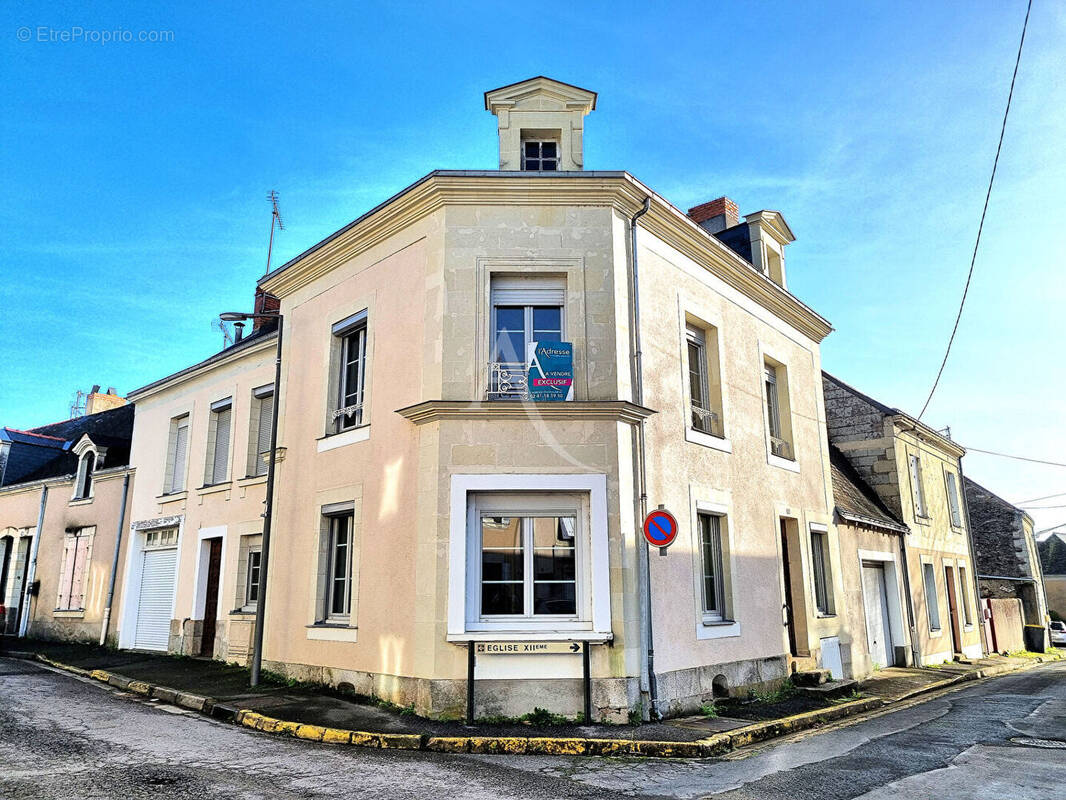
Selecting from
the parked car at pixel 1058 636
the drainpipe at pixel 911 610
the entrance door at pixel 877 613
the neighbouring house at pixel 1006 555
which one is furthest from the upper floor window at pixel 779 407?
the parked car at pixel 1058 636

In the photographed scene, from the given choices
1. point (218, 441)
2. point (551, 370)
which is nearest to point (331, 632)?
point (551, 370)

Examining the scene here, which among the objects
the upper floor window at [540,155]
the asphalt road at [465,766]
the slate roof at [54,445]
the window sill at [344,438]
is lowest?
the asphalt road at [465,766]

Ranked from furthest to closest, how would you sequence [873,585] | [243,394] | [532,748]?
[873,585] < [243,394] < [532,748]

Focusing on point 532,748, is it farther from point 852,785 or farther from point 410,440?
point 410,440

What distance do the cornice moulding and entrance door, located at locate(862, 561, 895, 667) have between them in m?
8.91

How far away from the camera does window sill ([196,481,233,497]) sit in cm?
1368

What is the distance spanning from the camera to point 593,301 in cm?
939

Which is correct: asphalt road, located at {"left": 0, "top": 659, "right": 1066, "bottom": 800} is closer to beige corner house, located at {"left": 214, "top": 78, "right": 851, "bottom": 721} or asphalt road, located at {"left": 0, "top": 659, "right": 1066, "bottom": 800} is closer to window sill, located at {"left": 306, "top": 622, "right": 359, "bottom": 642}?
beige corner house, located at {"left": 214, "top": 78, "right": 851, "bottom": 721}

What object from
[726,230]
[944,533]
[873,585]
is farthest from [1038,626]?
[726,230]

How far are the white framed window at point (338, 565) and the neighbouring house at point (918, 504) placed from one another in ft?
40.0

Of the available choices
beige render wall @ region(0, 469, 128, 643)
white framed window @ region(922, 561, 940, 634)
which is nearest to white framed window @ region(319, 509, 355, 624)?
beige render wall @ region(0, 469, 128, 643)

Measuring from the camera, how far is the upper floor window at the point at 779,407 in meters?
13.2

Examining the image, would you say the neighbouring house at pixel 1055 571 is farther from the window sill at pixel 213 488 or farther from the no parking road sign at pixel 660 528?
the window sill at pixel 213 488

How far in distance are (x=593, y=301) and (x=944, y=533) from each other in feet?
51.5
